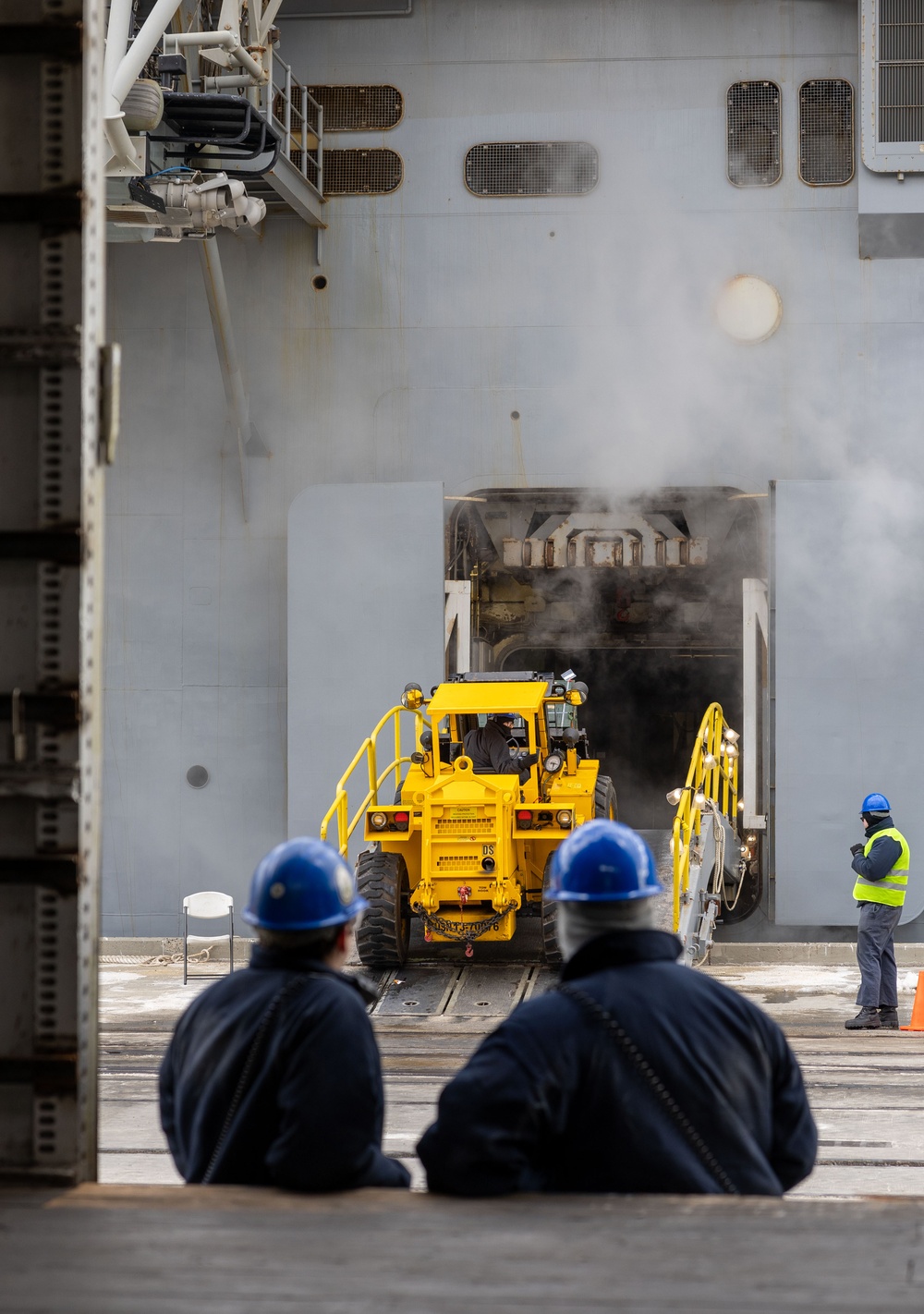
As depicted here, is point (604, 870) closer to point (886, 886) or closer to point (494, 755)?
point (886, 886)

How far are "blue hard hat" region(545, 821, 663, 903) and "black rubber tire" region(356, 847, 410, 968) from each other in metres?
8.87

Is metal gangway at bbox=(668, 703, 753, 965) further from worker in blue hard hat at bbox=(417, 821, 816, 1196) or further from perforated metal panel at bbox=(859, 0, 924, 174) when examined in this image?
worker in blue hard hat at bbox=(417, 821, 816, 1196)

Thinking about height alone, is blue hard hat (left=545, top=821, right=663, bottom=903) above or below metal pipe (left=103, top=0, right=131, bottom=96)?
below

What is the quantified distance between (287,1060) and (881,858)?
901 cm

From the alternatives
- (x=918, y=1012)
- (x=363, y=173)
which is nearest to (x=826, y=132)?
(x=363, y=173)

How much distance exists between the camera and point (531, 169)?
15555 millimetres

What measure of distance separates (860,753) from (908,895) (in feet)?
4.89

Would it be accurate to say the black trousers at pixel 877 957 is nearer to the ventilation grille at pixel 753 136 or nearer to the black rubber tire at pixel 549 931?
the black rubber tire at pixel 549 931

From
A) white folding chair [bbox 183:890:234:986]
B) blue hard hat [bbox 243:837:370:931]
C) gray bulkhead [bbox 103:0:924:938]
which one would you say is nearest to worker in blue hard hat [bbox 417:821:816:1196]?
blue hard hat [bbox 243:837:370:931]

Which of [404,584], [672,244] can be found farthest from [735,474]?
[404,584]

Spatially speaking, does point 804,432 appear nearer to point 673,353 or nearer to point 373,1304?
point 673,353

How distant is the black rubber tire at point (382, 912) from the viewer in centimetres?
1228

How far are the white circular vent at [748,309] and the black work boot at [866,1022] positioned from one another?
23.5 ft

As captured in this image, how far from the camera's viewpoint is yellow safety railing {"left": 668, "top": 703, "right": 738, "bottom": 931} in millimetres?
12156
